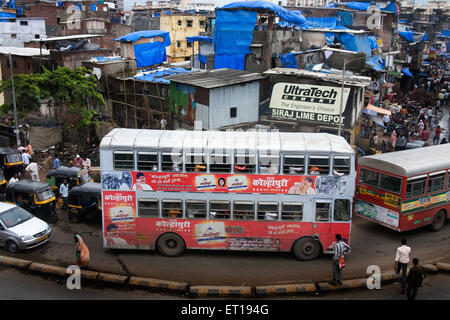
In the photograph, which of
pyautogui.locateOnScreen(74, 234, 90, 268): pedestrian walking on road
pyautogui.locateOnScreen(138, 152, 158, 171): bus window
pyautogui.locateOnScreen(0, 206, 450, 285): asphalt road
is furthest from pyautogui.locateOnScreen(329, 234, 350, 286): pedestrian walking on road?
pyautogui.locateOnScreen(74, 234, 90, 268): pedestrian walking on road

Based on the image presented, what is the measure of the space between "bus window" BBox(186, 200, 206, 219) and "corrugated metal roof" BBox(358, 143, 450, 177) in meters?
6.39

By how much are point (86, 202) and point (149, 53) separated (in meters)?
19.1

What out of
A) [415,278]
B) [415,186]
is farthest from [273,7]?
[415,278]

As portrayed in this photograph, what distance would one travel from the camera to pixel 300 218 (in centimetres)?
1332

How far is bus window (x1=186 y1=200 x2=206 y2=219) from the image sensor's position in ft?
43.8

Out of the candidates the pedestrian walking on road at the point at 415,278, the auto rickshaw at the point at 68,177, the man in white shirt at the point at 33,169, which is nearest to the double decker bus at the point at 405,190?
the pedestrian walking on road at the point at 415,278

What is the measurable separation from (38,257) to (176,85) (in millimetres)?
12293

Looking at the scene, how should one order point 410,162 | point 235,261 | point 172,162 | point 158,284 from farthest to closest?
point 410,162 < point 235,261 < point 172,162 < point 158,284

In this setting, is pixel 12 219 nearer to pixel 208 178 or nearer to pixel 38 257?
pixel 38 257

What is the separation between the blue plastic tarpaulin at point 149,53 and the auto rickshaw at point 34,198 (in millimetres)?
17408

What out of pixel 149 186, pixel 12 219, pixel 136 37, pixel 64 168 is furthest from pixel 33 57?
pixel 149 186

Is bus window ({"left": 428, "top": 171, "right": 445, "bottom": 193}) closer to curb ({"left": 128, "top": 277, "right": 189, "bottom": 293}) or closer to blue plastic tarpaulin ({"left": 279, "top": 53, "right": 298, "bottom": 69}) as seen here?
curb ({"left": 128, "top": 277, "right": 189, "bottom": 293})

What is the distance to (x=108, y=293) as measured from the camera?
39.3 feet

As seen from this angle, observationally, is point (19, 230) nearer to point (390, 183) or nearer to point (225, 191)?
point (225, 191)
